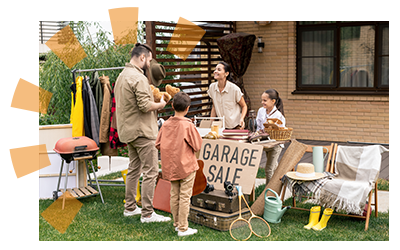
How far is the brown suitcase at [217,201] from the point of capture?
4.52 meters

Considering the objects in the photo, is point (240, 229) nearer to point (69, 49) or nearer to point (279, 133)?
point (279, 133)

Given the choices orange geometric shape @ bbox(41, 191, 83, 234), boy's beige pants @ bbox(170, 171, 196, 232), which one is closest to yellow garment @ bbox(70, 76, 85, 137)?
orange geometric shape @ bbox(41, 191, 83, 234)

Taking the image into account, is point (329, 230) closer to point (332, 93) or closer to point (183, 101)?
→ point (183, 101)

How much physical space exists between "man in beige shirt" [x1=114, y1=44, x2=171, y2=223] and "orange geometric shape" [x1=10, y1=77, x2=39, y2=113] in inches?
35.9

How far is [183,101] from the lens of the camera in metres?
4.28

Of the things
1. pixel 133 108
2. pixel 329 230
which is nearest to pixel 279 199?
pixel 329 230

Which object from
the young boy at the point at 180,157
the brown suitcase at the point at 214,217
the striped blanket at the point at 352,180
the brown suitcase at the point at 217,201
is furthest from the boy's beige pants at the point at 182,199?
the striped blanket at the point at 352,180

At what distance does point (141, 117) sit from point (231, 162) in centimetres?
124

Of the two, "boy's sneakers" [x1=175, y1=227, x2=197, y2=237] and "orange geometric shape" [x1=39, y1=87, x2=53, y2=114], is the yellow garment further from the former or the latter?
"orange geometric shape" [x1=39, y1=87, x2=53, y2=114]

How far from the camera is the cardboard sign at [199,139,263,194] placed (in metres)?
4.91

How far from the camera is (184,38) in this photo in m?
9.07

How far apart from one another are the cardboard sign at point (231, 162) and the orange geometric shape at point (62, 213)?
175 cm

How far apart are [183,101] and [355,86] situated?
647 centimetres

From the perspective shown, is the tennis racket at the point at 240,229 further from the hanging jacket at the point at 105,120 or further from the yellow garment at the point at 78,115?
the yellow garment at the point at 78,115
